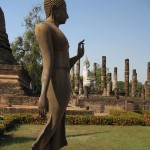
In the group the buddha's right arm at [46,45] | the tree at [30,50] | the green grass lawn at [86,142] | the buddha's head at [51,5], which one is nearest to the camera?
the buddha's right arm at [46,45]

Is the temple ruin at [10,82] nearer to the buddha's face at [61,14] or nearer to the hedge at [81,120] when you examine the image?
the hedge at [81,120]

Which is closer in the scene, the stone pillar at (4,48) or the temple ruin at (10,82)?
the temple ruin at (10,82)

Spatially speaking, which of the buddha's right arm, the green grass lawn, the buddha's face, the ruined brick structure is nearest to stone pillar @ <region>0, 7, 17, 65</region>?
the ruined brick structure

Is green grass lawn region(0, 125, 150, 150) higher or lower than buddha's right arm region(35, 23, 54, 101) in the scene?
lower

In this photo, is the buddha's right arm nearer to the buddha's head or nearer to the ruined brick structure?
the buddha's head

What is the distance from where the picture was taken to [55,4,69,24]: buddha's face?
153 inches

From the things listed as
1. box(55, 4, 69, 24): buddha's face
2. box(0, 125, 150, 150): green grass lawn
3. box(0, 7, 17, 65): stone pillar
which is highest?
box(0, 7, 17, 65): stone pillar

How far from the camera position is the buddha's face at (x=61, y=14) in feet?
12.8

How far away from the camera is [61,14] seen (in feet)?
12.8

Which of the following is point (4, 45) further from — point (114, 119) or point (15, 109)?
point (114, 119)

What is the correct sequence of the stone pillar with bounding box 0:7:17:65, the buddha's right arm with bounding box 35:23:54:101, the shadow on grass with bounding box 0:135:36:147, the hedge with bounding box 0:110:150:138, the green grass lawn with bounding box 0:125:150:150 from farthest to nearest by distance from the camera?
1. the stone pillar with bounding box 0:7:17:65
2. the hedge with bounding box 0:110:150:138
3. the shadow on grass with bounding box 0:135:36:147
4. the green grass lawn with bounding box 0:125:150:150
5. the buddha's right arm with bounding box 35:23:54:101

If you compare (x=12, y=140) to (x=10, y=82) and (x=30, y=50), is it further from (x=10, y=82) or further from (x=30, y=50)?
(x=30, y=50)

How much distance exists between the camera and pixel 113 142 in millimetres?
8578

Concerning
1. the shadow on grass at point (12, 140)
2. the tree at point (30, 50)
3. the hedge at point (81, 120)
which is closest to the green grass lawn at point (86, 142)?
the shadow on grass at point (12, 140)
